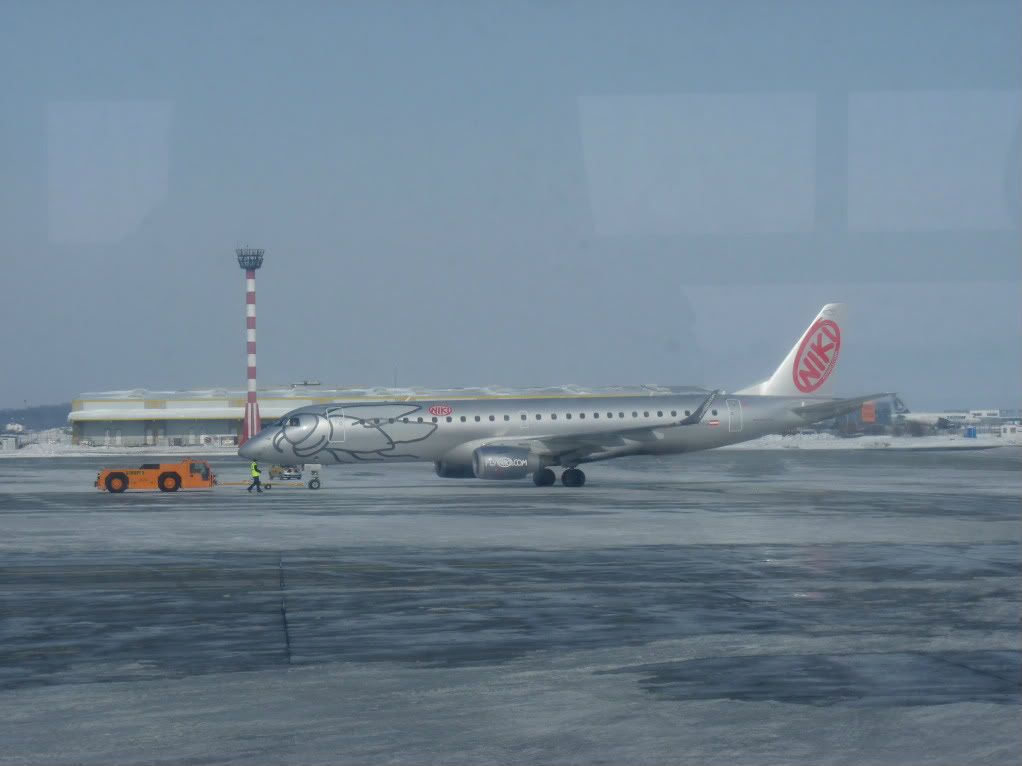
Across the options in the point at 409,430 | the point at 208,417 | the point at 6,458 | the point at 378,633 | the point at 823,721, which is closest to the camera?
the point at 823,721

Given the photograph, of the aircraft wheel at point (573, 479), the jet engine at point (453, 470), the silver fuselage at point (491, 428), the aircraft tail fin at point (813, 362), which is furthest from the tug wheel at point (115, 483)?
the aircraft tail fin at point (813, 362)

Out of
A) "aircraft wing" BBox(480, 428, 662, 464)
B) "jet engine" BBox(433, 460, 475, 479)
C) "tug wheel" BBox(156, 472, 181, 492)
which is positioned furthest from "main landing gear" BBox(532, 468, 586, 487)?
"tug wheel" BBox(156, 472, 181, 492)

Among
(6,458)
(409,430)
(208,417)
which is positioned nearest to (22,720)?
(409,430)

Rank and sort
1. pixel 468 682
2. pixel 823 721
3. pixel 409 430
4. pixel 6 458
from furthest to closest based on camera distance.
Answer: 1. pixel 6 458
2. pixel 409 430
3. pixel 468 682
4. pixel 823 721

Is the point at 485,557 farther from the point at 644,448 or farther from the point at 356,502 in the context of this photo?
the point at 644,448

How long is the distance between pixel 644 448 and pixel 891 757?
136 ft

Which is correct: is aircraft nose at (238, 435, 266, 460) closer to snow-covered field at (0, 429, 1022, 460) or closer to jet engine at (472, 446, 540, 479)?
jet engine at (472, 446, 540, 479)

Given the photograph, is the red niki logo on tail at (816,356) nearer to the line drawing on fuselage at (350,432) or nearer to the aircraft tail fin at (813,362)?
the aircraft tail fin at (813,362)

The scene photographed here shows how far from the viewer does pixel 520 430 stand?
51062mm

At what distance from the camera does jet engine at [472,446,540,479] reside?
155ft

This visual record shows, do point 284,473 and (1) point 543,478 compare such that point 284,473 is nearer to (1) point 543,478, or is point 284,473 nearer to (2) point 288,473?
(2) point 288,473

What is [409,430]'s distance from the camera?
49906mm

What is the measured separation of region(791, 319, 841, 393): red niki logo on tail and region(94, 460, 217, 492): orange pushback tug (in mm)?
26386

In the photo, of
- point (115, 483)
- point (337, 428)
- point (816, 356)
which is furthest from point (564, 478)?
point (115, 483)
